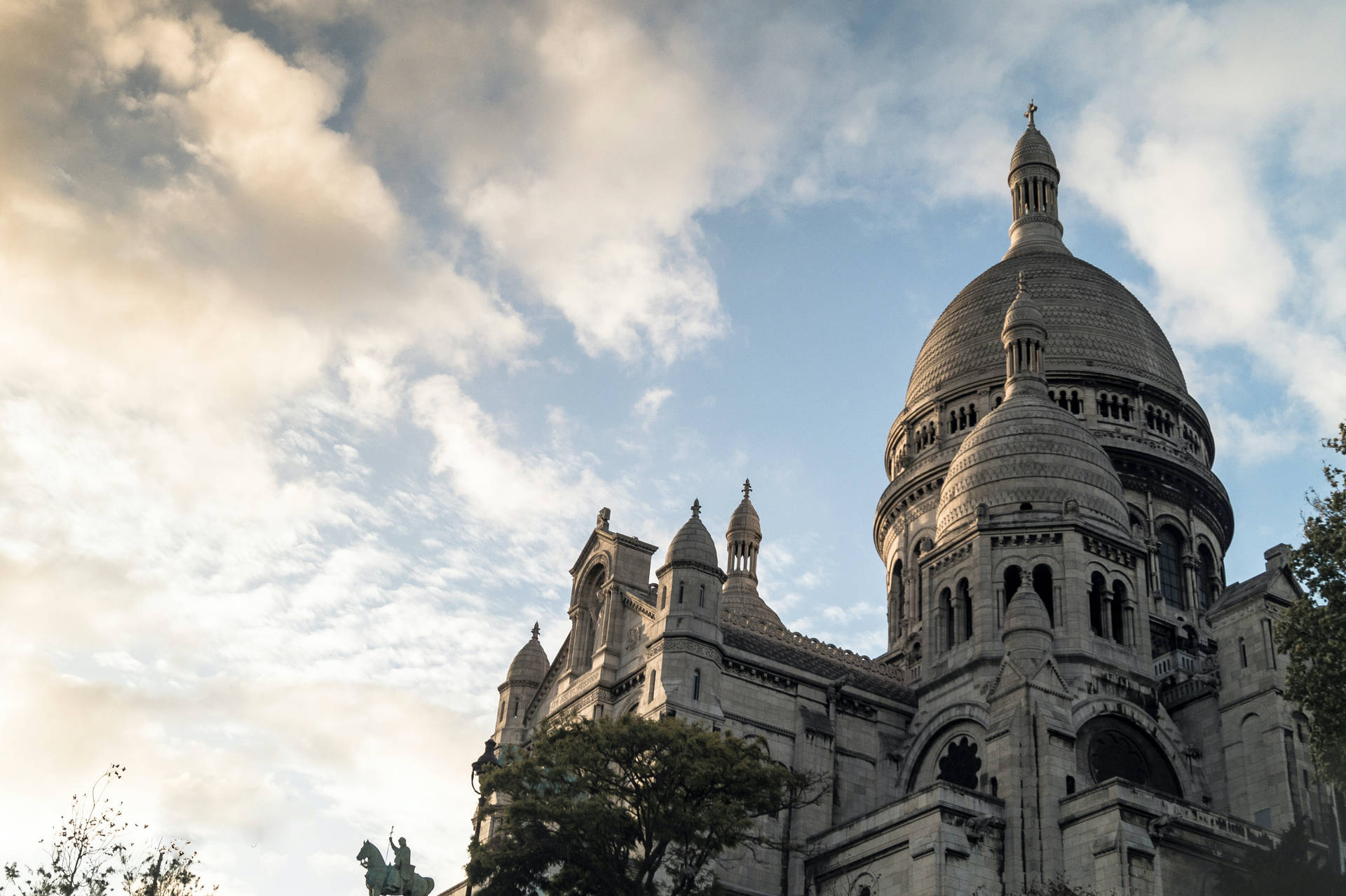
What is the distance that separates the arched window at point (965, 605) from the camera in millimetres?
54281

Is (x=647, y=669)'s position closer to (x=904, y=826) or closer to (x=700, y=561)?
(x=700, y=561)

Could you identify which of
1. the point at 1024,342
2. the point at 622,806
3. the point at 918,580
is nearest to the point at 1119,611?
the point at 1024,342

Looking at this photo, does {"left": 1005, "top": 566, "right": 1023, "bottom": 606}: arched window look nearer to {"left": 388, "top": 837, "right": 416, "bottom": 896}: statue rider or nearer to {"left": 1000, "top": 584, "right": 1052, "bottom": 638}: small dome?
A: {"left": 1000, "top": 584, "right": 1052, "bottom": 638}: small dome

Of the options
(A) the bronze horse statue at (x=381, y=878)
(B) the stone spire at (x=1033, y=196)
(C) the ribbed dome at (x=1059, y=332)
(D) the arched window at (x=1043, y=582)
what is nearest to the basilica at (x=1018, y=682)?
(D) the arched window at (x=1043, y=582)

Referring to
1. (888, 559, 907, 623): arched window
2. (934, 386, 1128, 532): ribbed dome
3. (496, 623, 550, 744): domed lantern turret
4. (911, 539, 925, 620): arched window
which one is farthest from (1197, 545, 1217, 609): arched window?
(496, 623, 550, 744): domed lantern turret

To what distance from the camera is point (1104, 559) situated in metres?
54.0

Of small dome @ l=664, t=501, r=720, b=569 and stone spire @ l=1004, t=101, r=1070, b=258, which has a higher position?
stone spire @ l=1004, t=101, r=1070, b=258

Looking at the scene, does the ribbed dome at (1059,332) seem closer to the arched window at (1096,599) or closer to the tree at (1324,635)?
the arched window at (1096,599)

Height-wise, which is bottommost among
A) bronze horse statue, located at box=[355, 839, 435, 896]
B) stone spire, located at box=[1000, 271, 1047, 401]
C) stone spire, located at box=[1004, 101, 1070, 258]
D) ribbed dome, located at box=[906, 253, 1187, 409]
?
bronze horse statue, located at box=[355, 839, 435, 896]

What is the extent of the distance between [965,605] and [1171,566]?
17.9m

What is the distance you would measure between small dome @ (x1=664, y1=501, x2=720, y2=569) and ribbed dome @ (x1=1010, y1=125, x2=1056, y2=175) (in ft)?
Result: 153

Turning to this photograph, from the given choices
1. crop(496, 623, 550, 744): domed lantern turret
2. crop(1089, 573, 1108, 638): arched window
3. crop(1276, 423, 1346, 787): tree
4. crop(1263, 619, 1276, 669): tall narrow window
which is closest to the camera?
crop(1276, 423, 1346, 787): tree

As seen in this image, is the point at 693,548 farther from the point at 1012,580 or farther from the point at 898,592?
the point at 898,592

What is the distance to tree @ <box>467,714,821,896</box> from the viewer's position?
3931cm
